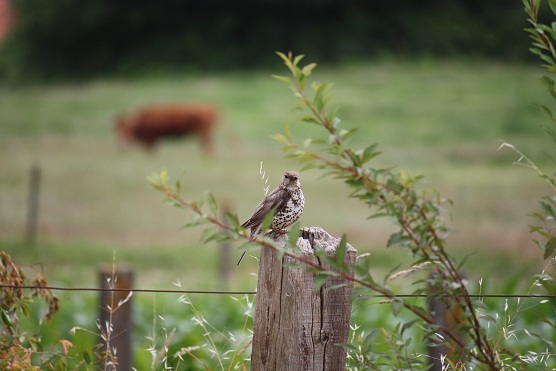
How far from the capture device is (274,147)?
53.3 feet

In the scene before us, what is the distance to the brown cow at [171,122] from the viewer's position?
16500mm

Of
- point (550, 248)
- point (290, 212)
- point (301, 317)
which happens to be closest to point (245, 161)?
point (290, 212)

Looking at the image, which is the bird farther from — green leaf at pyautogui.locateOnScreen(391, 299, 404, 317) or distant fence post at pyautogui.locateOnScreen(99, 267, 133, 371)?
distant fence post at pyautogui.locateOnScreen(99, 267, 133, 371)

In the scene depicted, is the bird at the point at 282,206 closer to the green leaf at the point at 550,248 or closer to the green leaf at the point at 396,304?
the green leaf at the point at 396,304

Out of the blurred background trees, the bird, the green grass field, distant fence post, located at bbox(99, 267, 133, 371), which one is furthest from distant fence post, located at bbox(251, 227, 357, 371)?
the blurred background trees

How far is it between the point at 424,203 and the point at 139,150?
1455 cm

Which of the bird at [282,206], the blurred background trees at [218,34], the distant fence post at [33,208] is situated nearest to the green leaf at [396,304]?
the bird at [282,206]

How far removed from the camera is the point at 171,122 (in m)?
16.9

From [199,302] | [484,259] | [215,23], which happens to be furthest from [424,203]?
[215,23]

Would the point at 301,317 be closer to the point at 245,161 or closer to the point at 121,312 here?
the point at 121,312

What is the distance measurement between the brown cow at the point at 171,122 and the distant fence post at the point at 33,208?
2.56 metres

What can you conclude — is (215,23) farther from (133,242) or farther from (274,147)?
(133,242)

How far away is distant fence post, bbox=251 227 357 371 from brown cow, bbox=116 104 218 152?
1400 centimetres

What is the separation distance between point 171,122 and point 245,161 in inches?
76.4
